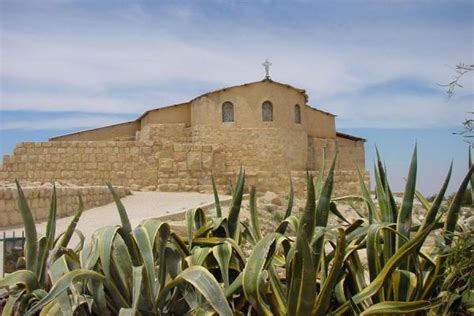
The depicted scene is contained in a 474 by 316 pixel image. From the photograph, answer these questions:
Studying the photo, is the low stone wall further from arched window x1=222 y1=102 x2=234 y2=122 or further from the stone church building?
arched window x1=222 y1=102 x2=234 y2=122

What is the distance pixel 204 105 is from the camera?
18.0m

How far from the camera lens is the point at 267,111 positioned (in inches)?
704

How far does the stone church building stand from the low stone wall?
3.25 m

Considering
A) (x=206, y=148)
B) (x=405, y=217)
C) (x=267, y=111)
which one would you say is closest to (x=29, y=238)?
(x=405, y=217)

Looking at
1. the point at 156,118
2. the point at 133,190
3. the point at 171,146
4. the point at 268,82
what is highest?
the point at 268,82

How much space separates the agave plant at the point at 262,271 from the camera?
2.35 m

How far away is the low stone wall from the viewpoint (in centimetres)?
922

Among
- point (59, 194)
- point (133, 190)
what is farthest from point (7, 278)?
point (133, 190)

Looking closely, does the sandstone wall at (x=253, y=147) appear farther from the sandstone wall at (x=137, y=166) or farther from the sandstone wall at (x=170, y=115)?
the sandstone wall at (x=170, y=115)

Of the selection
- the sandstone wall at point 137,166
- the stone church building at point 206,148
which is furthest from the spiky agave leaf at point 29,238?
the sandstone wall at point 137,166

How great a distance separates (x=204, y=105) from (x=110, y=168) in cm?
414

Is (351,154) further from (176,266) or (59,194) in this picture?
(176,266)

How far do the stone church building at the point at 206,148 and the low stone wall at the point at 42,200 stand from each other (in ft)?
10.7

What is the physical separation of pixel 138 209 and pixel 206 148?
4917mm
